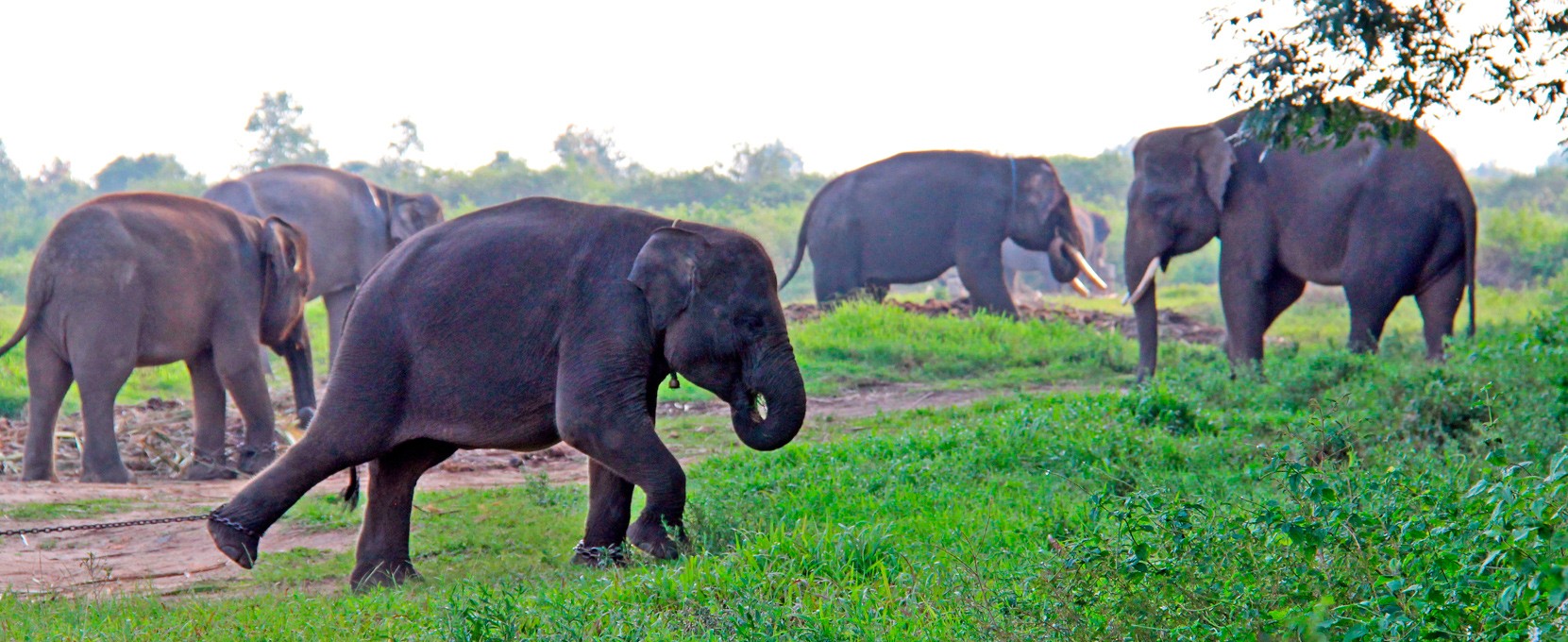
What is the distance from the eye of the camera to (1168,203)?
1109 centimetres

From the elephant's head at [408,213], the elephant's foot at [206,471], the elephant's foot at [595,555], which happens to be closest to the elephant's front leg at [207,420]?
the elephant's foot at [206,471]

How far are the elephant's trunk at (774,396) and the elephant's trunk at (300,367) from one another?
5.48 m

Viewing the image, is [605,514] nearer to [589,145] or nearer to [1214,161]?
[1214,161]

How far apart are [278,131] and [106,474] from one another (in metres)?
39.0

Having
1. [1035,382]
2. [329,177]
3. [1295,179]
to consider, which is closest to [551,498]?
[1035,382]

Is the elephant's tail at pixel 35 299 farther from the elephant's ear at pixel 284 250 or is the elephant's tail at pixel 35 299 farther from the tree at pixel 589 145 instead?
the tree at pixel 589 145

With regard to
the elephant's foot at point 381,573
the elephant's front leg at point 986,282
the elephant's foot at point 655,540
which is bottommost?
the elephant's front leg at point 986,282

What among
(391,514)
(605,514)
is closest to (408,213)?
(391,514)

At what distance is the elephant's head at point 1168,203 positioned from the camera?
35.5 feet

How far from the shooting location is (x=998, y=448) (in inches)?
278

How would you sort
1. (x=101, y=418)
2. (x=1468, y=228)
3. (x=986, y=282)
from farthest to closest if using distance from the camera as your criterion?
(x=986, y=282)
(x=1468, y=228)
(x=101, y=418)

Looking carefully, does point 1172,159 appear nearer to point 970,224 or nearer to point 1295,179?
point 1295,179

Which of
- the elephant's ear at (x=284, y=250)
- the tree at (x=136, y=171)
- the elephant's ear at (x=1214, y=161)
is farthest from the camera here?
the tree at (x=136, y=171)

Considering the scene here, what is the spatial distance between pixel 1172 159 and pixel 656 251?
654 centimetres
